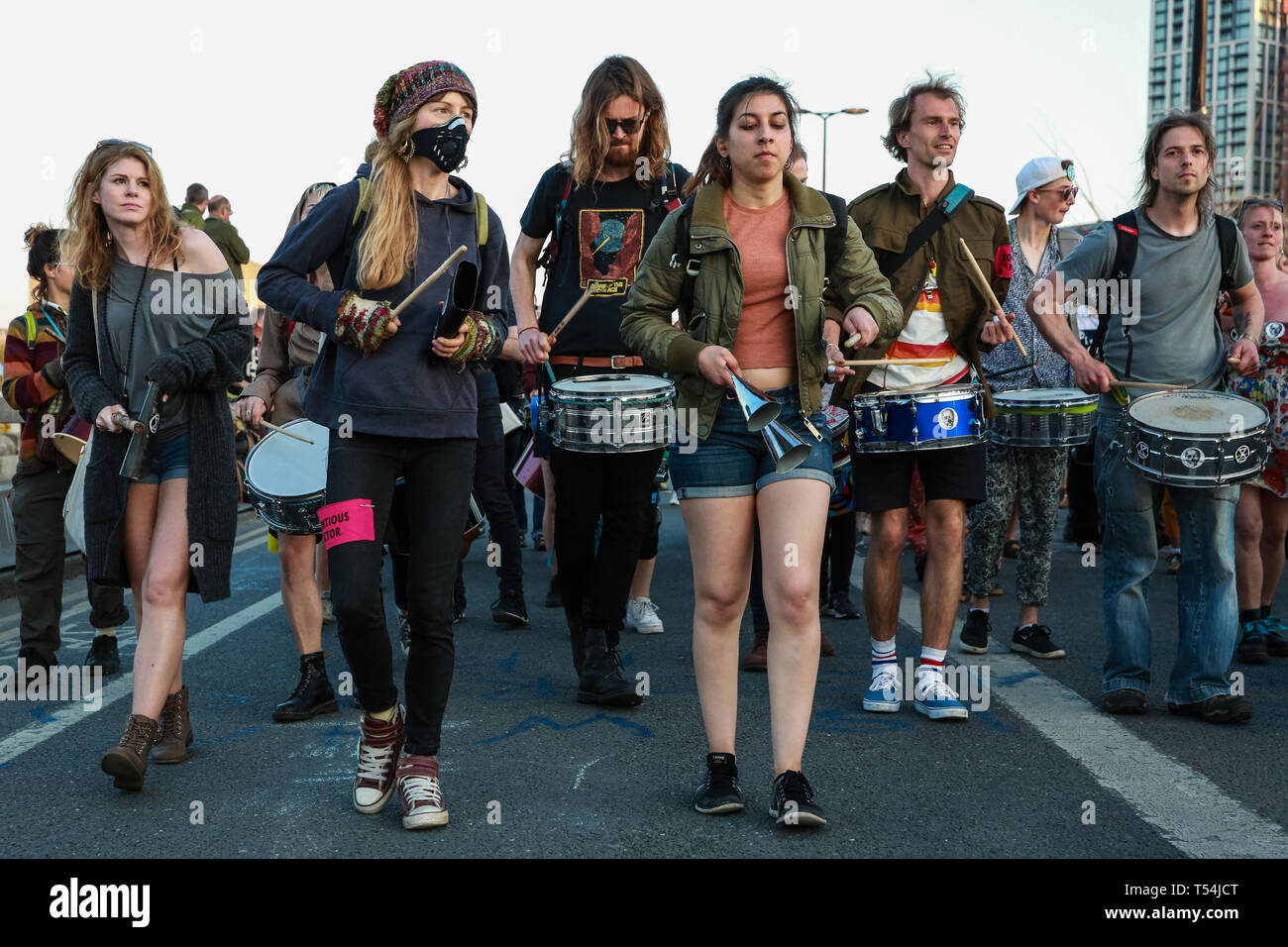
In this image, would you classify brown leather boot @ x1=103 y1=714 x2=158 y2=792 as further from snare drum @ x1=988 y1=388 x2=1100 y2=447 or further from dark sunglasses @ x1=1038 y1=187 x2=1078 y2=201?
dark sunglasses @ x1=1038 y1=187 x2=1078 y2=201

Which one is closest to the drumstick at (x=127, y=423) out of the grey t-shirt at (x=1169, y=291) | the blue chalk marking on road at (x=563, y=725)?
the blue chalk marking on road at (x=563, y=725)

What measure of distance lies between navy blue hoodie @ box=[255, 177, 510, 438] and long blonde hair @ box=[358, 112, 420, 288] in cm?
5

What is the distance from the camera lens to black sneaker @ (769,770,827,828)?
4082 millimetres

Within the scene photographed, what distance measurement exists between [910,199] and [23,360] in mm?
4254

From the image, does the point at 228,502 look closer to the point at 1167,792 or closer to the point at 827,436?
the point at 827,436

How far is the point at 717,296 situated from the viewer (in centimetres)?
435

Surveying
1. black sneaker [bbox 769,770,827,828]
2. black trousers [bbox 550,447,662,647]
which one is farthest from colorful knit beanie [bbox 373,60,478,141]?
black sneaker [bbox 769,770,827,828]

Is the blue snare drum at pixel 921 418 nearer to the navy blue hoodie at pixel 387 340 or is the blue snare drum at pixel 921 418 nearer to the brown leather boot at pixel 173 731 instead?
the navy blue hoodie at pixel 387 340

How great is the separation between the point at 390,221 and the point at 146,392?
1.21 m

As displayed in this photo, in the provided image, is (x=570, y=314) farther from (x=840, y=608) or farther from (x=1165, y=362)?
(x=840, y=608)

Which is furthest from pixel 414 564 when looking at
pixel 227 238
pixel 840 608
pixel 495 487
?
pixel 227 238

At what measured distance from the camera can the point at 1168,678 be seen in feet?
20.5

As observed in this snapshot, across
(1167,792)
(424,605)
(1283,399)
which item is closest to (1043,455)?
(1283,399)

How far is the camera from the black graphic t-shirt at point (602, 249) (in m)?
6.01
